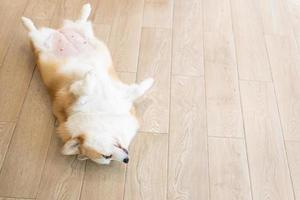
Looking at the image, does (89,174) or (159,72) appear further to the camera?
(159,72)

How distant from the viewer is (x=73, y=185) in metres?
1.58

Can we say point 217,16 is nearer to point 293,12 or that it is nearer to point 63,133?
point 293,12

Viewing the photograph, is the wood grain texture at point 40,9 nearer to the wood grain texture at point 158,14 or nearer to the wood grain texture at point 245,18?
the wood grain texture at point 158,14

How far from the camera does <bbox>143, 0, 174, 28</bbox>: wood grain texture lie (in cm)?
222

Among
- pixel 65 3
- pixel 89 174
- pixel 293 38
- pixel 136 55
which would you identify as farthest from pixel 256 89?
pixel 65 3

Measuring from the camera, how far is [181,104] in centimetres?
185

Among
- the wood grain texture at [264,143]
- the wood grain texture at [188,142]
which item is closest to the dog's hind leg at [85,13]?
the wood grain texture at [188,142]

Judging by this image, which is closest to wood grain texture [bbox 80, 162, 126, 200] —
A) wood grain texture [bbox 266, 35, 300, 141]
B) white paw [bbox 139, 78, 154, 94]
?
white paw [bbox 139, 78, 154, 94]

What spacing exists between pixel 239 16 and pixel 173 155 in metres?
1.07

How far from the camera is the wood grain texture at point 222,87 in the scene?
5.81 feet

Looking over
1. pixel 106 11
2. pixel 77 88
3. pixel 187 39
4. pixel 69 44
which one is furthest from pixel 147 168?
pixel 106 11

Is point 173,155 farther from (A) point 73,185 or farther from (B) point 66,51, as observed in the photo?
(B) point 66,51

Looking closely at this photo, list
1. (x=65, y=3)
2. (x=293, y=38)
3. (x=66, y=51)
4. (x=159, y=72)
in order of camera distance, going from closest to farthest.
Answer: (x=66, y=51) → (x=159, y=72) → (x=293, y=38) → (x=65, y=3)

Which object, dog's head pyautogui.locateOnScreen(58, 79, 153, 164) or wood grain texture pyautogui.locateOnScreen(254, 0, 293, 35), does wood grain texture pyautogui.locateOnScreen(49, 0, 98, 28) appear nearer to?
dog's head pyautogui.locateOnScreen(58, 79, 153, 164)
